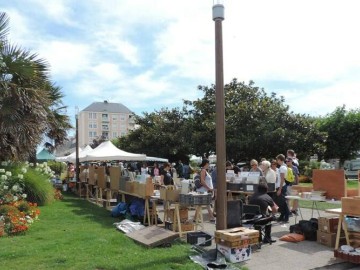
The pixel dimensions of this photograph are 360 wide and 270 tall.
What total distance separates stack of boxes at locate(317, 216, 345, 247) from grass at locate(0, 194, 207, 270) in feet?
8.69

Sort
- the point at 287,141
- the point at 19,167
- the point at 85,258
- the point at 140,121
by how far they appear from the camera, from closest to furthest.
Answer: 1. the point at 85,258
2. the point at 19,167
3. the point at 287,141
4. the point at 140,121

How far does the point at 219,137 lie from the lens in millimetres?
6633

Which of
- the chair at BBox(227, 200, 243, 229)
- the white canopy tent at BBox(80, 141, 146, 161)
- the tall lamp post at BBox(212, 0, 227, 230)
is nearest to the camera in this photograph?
the tall lamp post at BBox(212, 0, 227, 230)

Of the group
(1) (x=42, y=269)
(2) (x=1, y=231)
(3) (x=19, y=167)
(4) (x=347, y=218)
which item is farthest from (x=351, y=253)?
(3) (x=19, y=167)

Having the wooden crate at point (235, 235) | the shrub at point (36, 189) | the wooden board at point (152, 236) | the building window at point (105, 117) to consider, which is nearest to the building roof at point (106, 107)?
the building window at point (105, 117)

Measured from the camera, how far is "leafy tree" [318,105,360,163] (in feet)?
115

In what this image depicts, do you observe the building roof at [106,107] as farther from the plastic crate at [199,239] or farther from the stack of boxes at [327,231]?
the stack of boxes at [327,231]

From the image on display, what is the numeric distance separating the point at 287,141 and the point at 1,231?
1803 centimetres

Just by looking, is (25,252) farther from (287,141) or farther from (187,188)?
(287,141)

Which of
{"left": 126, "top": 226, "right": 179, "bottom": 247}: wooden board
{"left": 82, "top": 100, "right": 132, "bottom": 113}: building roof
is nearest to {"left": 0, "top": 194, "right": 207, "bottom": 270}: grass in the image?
{"left": 126, "top": 226, "right": 179, "bottom": 247}: wooden board

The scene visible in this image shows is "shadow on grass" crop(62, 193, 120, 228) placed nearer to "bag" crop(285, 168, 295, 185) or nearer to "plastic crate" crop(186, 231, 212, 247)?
"plastic crate" crop(186, 231, 212, 247)

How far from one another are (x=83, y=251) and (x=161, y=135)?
27868mm

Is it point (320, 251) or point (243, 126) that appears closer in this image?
point (320, 251)

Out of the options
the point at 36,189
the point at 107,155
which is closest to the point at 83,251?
the point at 36,189
